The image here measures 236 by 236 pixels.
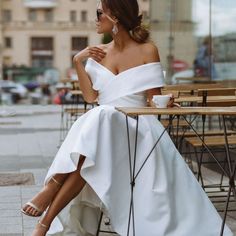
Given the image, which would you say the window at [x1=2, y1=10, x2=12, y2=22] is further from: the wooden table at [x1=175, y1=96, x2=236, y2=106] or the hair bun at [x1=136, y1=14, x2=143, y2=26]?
the hair bun at [x1=136, y1=14, x2=143, y2=26]

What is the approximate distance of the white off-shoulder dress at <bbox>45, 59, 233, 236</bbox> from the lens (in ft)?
12.3

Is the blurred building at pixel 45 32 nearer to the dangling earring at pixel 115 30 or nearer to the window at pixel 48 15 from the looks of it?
the window at pixel 48 15

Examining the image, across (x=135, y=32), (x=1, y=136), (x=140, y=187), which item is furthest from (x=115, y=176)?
(x=1, y=136)

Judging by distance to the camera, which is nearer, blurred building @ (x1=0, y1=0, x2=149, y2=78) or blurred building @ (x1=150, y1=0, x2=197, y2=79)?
blurred building @ (x1=150, y1=0, x2=197, y2=79)

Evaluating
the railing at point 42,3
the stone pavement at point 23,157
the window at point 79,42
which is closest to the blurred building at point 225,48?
the stone pavement at point 23,157

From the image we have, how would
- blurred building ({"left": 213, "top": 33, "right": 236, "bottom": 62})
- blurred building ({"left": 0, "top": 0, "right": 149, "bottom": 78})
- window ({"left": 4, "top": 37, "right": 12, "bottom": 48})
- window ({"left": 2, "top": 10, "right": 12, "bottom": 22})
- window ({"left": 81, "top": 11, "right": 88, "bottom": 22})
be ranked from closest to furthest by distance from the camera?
blurred building ({"left": 213, "top": 33, "right": 236, "bottom": 62}) < window ({"left": 81, "top": 11, "right": 88, "bottom": 22}) < blurred building ({"left": 0, "top": 0, "right": 149, "bottom": 78}) < window ({"left": 4, "top": 37, "right": 12, "bottom": 48}) < window ({"left": 2, "top": 10, "right": 12, "bottom": 22})

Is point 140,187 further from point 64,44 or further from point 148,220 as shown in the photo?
point 64,44

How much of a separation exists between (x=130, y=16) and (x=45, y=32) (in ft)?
226

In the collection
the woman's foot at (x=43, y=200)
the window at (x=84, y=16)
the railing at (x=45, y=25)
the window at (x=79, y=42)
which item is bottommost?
the woman's foot at (x=43, y=200)

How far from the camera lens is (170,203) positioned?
149 inches

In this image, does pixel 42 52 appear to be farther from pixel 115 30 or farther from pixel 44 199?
pixel 44 199

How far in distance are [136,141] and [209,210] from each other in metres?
0.57

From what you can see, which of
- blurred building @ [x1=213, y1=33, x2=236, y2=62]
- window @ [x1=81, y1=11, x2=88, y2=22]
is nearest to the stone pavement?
blurred building @ [x1=213, y1=33, x2=236, y2=62]

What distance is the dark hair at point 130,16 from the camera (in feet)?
13.2
